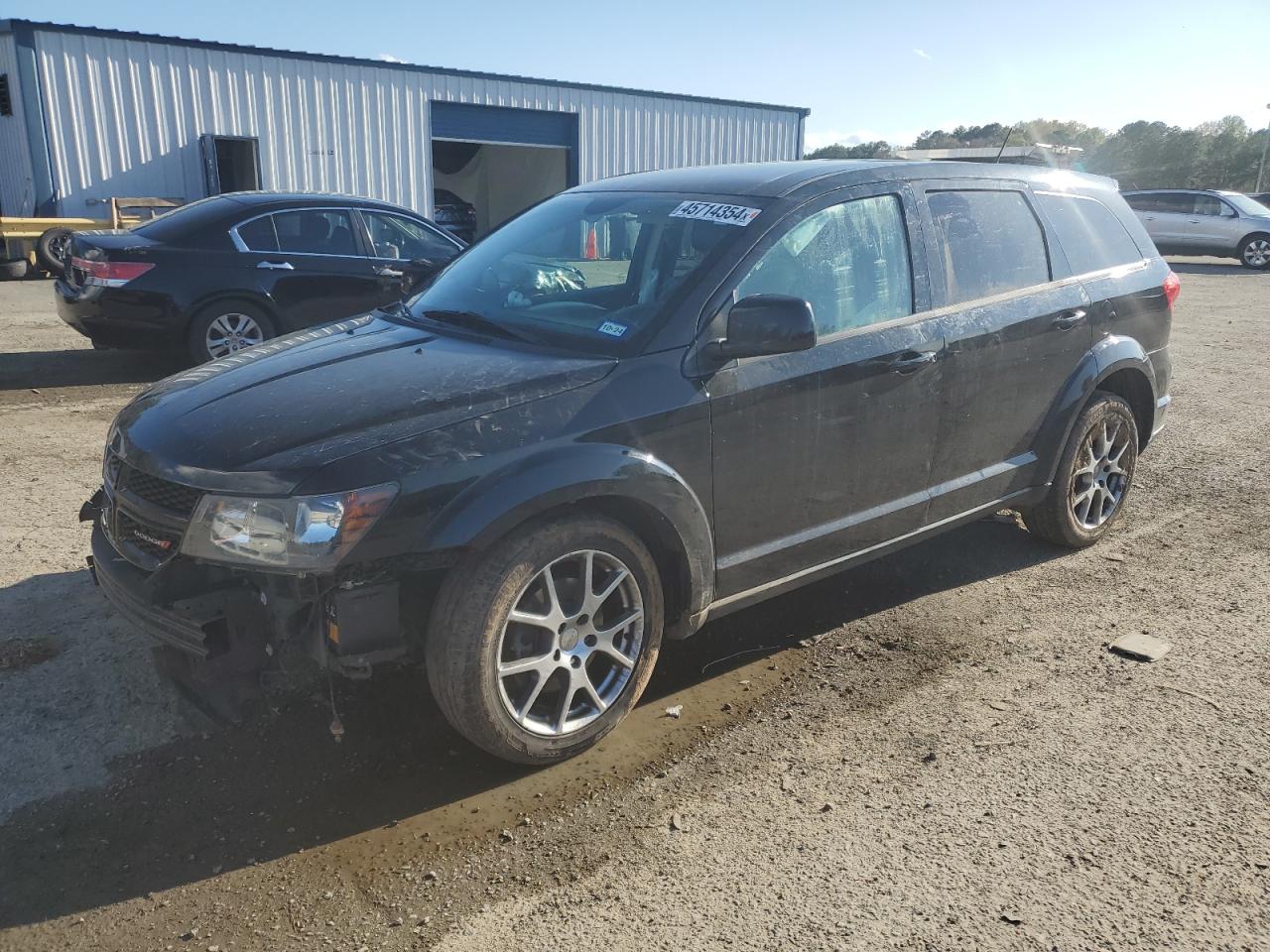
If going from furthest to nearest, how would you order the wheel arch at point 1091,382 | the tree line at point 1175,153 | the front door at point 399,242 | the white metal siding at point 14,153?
the tree line at point 1175,153 < the white metal siding at point 14,153 < the front door at point 399,242 < the wheel arch at point 1091,382

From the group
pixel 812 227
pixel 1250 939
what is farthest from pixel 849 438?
pixel 1250 939

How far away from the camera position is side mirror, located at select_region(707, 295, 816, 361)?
3.15 m

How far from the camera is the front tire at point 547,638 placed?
9.36 ft

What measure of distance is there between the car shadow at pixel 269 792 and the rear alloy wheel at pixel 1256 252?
22898 millimetres

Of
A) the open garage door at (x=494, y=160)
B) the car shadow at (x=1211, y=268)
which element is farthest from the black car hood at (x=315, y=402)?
the car shadow at (x=1211, y=268)

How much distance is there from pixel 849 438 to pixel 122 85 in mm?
19475

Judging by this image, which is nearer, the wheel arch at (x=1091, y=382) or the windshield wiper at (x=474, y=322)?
the windshield wiper at (x=474, y=322)

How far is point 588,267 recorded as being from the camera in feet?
12.8

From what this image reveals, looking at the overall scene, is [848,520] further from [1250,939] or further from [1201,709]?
[1250,939]

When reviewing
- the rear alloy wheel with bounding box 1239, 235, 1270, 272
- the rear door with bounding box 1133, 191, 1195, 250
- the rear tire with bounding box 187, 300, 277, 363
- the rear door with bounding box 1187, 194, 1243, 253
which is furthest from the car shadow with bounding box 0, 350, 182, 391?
the rear alloy wheel with bounding box 1239, 235, 1270, 272

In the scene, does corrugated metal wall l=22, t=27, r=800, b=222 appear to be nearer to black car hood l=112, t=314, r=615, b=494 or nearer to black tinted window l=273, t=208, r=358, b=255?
black tinted window l=273, t=208, r=358, b=255

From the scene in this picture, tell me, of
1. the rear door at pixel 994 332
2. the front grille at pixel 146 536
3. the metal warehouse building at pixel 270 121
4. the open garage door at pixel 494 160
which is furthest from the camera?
the open garage door at pixel 494 160

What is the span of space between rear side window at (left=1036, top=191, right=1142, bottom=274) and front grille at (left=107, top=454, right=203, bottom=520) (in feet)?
12.6

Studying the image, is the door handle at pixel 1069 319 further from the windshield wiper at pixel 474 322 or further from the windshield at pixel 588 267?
the windshield wiper at pixel 474 322
